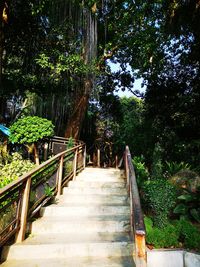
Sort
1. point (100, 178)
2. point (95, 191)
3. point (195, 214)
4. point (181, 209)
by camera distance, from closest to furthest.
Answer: point (195, 214), point (181, 209), point (95, 191), point (100, 178)

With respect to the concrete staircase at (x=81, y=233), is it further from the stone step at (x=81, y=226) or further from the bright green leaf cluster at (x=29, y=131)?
the bright green leaf cluster at (x=29, y=131)

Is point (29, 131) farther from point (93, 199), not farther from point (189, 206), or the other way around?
point (189, 206)

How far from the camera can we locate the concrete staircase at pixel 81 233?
343 cm

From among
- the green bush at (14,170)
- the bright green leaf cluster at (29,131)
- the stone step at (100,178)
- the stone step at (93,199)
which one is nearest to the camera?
the stone step at (93,199)

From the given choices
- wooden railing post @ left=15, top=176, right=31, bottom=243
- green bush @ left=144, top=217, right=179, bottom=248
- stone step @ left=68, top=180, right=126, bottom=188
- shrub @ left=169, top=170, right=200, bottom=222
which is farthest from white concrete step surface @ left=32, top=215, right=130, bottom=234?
stone step @ left=68, top=180, right=126, bottom=188

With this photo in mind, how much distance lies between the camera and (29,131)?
23.9 feet

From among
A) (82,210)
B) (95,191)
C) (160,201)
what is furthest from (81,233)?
(95,191)

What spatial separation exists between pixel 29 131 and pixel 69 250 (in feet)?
14.4

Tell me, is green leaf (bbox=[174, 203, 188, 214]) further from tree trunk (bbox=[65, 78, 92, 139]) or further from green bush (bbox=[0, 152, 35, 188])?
tree trunk (bbox=[65, 78, 92, 139])

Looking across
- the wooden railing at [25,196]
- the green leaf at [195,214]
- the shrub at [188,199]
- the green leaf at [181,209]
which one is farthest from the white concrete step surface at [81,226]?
the green leaf at [195,214]

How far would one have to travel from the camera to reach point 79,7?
9.11 m

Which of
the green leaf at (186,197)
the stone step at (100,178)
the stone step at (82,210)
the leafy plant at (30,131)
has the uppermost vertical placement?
the leafy plant at (30,131)

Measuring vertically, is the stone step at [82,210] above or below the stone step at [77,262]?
above

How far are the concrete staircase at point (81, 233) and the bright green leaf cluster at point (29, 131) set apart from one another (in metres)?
2.08
